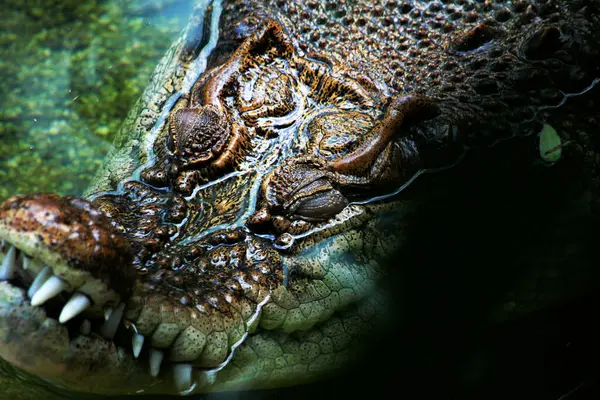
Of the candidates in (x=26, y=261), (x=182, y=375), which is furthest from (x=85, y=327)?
(x=182, y=375)

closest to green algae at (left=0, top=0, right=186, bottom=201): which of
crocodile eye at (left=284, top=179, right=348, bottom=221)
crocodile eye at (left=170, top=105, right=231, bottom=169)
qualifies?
crocodile eye at (left=170, top=105, right=231, bottom=169)

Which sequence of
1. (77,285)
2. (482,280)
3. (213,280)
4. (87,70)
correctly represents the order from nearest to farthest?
(77,285) → (213,280) → (482,280) → (87,70)

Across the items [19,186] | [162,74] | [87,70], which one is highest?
[87,70]

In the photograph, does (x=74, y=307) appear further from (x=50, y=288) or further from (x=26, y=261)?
(x=26, y=261)

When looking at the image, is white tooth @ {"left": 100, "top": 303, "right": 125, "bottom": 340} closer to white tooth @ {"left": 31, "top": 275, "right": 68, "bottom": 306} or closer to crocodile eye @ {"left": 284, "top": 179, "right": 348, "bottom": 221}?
white tooth @ {"left": 31, "top": 275, "right": 68, "bottom": 306}

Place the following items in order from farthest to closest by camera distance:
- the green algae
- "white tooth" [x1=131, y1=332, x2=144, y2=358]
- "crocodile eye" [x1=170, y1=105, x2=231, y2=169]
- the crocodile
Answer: the green algae
"crocodile eye" [x1=170, y1=105, x2=231, y2=169]
"white tooth" [x1=131, y1=332, x2=144, y2=358]
the crocodile

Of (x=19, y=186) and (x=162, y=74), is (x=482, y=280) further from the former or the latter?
(x=19, y=186)

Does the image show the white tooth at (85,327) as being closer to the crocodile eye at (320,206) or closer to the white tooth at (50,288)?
the white tooth at (50,288)

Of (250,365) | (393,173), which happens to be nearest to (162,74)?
(393,173)
